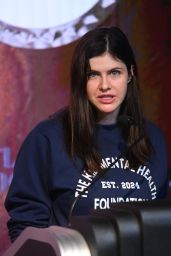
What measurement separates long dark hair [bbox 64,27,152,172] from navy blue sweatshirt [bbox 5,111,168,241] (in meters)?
0.02

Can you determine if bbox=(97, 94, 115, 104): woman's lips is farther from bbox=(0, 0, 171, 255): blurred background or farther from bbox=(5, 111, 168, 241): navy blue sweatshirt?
bbox=(0, 0, 171, 255): blurred background

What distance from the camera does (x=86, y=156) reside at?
1271mm

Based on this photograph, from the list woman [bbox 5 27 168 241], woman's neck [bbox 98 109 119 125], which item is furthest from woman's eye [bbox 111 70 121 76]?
woman's neck [bbox 98 109 119 125]

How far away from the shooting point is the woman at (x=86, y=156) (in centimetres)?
123

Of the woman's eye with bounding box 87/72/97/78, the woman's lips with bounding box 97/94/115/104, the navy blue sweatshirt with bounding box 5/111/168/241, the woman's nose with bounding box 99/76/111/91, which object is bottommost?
the navy blue sweatshirt with bounding box 5/111/168/241

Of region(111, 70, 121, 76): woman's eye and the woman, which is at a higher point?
region(111, 70, 121, 76): woman's eye

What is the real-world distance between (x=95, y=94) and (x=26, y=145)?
19 cm

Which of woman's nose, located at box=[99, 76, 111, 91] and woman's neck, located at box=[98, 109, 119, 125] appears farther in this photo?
woman's neck, located at box=[98, 109, 119, 125]

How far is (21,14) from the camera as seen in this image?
198 cm

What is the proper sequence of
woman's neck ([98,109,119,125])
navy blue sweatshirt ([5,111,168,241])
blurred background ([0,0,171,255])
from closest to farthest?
navy blue sweatshirt ([5,111,168,241]) < woman's neck ([98,109,119,125]) < blurred background ([0,0,171,255])

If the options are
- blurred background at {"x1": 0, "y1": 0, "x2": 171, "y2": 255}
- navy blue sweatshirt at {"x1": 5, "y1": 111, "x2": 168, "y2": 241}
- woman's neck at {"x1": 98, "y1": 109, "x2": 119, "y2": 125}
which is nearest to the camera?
navy blue sweatshirt at {"x1": 5, "y1": 111, "x2": 168, "y2": 241}

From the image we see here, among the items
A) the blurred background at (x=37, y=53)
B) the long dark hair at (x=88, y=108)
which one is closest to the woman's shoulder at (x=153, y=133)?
the long dark hair at (x=88, y=108)

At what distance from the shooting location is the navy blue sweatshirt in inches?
48.1

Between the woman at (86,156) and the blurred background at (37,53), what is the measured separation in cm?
67
